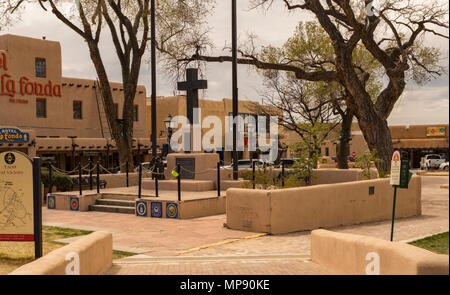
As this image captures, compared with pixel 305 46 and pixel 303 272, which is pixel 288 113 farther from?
pixel 303 272

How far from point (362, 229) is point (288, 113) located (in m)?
22.9

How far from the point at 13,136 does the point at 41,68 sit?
816 cm

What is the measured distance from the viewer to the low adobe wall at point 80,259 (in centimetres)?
568

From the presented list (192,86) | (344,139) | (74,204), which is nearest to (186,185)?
(74,204)

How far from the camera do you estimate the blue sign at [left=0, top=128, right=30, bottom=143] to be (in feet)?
101

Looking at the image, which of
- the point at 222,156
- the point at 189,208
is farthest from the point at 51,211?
the point at 222,156

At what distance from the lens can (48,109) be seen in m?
38.1

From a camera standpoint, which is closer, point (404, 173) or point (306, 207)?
point (404, 173)

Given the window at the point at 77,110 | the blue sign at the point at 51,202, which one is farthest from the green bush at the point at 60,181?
the window at the point at 77,110

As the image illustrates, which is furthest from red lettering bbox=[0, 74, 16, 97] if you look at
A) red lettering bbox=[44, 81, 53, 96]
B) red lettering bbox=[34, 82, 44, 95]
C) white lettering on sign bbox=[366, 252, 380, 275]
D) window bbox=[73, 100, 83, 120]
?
white lettering on sign bbox=[366, 252, 380, 275]

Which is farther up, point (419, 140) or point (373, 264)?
point (419, 140)

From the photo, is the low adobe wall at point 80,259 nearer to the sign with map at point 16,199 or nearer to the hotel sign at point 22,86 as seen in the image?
the sign with map at point 16,199

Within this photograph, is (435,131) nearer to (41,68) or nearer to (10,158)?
(41,68)

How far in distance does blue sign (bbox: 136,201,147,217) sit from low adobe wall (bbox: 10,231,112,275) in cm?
729
